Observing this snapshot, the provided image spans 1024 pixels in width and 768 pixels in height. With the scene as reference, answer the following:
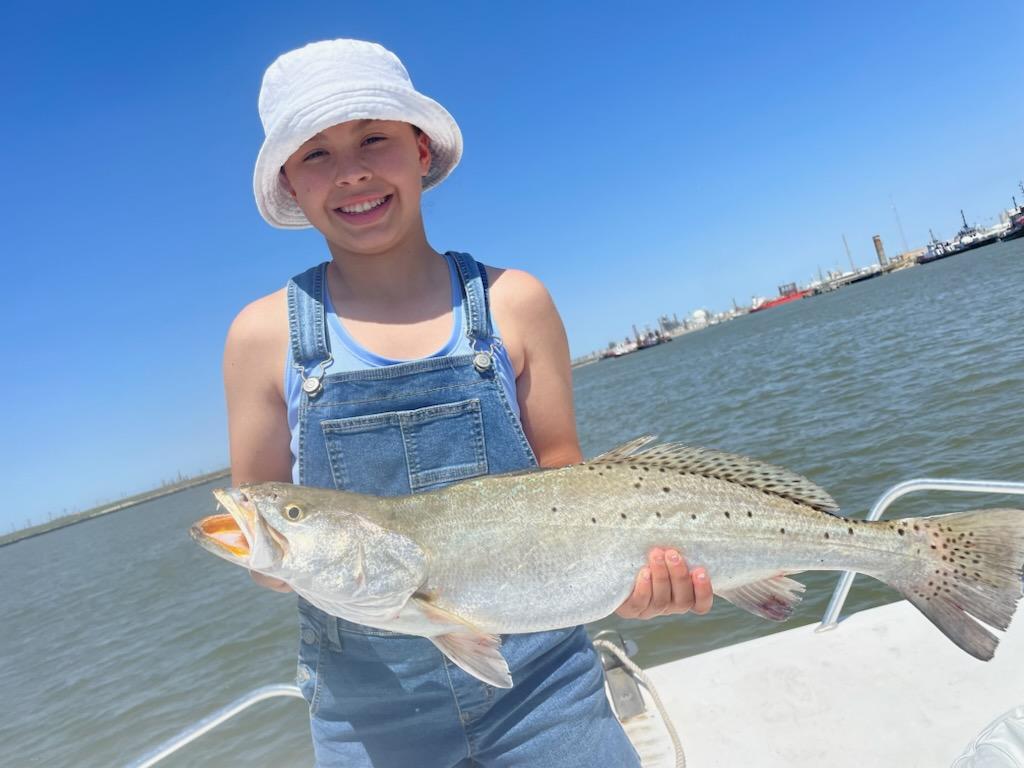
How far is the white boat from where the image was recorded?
396 centimetres

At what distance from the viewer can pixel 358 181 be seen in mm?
2691

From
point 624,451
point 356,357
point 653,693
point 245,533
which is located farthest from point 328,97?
point 653,693

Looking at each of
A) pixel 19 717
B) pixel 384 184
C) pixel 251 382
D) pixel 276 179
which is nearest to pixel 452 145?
pixel 384 184

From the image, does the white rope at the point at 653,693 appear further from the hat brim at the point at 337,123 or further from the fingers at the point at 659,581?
the hat brim at the point at 337,123

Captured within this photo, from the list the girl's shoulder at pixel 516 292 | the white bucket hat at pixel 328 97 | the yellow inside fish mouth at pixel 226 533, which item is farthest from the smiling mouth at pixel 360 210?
the yellow inside fish mouth at pixel 226 533

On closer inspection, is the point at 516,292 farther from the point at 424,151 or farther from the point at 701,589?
the point at 701,589

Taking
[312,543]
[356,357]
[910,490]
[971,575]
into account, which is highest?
[356,357]

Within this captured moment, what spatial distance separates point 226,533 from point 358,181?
4.47 feet

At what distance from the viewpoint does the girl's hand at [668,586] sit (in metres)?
2.56

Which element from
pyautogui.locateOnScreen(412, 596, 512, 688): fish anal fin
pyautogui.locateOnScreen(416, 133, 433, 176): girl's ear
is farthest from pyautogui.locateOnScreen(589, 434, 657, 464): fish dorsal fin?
pyautogui.locateOnScreen(416, 133, 433, 176): girl's ear

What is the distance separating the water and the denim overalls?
7068 millimetres

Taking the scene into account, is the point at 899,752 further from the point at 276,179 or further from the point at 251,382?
the point at 276,179

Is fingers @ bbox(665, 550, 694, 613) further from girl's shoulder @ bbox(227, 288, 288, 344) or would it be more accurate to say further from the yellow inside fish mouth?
girl's shoulder @ bbox(227, 288, 288, 344)

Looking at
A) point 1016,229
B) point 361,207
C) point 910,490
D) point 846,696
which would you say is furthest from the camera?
point 1016,229
